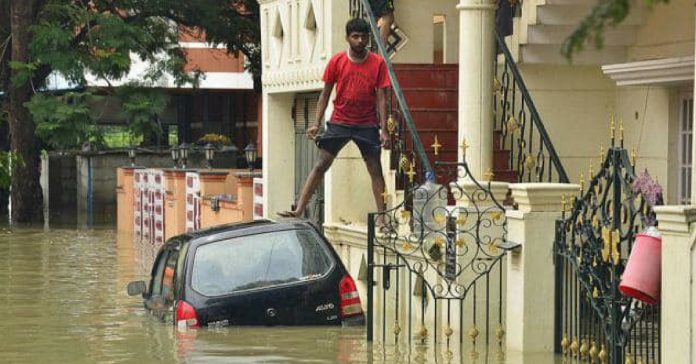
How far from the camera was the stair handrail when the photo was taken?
16.4m

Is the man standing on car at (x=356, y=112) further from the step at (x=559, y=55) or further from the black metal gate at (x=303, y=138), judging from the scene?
the black metal gate at (x=303, y=138)

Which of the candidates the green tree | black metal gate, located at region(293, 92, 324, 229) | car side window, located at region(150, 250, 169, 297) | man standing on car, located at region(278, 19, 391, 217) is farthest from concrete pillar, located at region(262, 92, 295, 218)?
the green tree

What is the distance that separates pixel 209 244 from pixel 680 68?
497cm

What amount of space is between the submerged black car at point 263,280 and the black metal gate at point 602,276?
2536mm

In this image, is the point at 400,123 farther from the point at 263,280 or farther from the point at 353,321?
the point at 263,280

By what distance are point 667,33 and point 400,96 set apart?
9.58ft

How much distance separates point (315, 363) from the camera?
1262 centimetres

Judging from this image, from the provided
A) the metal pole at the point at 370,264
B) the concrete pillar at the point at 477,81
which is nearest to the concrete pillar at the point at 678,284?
the metal pole at the point at 370,264

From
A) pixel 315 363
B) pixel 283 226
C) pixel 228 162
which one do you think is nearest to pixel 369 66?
pixel 283 226

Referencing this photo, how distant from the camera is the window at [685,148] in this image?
17.2m

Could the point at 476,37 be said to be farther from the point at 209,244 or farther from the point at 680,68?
the point at 209,244

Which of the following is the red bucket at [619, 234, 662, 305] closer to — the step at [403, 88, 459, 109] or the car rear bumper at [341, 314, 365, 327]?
the car rear bumper at [341, 314, 365, 327]

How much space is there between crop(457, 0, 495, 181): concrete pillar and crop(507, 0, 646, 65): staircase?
152 centimetres

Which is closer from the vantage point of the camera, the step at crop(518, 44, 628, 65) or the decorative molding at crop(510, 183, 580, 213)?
the decorative molding at crop(510, 183, 580, 213)
